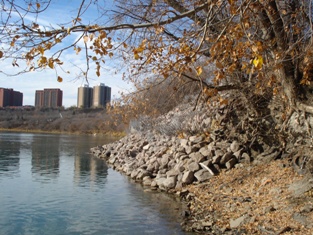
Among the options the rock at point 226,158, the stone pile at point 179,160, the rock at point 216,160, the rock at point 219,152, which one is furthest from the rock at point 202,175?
the rock at point 219,152

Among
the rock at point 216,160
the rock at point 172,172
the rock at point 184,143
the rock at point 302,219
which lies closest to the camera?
the rock at point 302,219

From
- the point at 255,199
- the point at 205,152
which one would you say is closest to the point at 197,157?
the point at 205,152

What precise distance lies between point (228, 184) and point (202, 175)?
152 cm

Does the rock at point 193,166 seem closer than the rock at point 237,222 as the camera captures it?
No

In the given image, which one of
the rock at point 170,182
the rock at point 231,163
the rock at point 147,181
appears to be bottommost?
the rock at point 147,181

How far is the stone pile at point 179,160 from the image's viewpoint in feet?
44.4

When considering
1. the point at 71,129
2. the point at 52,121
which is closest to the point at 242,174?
the point at 71,129

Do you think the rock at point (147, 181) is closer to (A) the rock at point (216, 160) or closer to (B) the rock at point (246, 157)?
(A) the rock at point (216, 160)

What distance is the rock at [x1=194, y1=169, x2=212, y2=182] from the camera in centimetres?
1315

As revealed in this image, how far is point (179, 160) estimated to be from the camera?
50.5ft

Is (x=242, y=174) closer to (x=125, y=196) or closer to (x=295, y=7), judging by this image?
(x=125, y=196)

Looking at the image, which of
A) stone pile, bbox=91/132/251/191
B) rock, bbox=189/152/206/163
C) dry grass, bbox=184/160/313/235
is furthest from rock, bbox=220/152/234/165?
rock, bbox=189/152/206/163

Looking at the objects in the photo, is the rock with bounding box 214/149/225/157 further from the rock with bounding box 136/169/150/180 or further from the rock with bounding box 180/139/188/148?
the rock with bounding box 136/169/150/180

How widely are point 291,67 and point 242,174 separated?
14.6 feet
